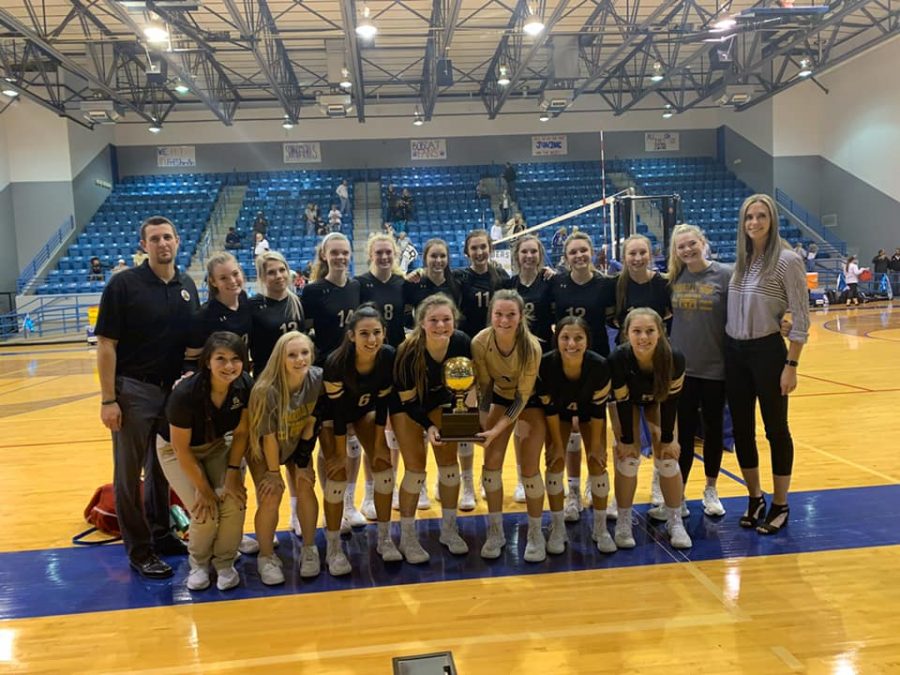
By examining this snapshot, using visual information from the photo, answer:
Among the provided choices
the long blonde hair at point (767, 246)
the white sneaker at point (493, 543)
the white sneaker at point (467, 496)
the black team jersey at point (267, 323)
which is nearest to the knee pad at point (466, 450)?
the white sneaker at point (467, 496)

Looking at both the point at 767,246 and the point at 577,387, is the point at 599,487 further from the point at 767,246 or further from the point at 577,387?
the point at 767,246

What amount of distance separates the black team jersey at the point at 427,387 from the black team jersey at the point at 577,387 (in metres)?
0.41

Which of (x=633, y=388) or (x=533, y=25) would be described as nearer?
(x=633, y=388)

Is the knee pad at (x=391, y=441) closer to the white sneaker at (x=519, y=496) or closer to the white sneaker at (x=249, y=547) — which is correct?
the white sneaker at (x=519, y=496)

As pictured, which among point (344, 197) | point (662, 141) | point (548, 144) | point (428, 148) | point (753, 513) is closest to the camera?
point (753, 513)

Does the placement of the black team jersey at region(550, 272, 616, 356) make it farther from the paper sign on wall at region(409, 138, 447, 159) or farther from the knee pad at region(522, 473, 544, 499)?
the paper sign on wall at region(409, 138, 447, 159)

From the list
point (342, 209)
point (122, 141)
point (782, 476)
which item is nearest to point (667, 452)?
point (782, 476)

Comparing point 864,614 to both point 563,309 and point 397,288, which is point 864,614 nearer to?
point 563,309

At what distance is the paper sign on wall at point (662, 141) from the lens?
A: 22500 mm

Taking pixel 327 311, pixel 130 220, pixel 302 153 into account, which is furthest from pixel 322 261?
pixel 302 153

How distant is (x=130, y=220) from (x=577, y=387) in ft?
65.0

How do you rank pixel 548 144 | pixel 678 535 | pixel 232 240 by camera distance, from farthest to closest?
pixel 548 144 < pixel 232 240 < pixel 678 535

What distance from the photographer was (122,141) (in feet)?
70.4

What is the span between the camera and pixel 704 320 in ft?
11.4
